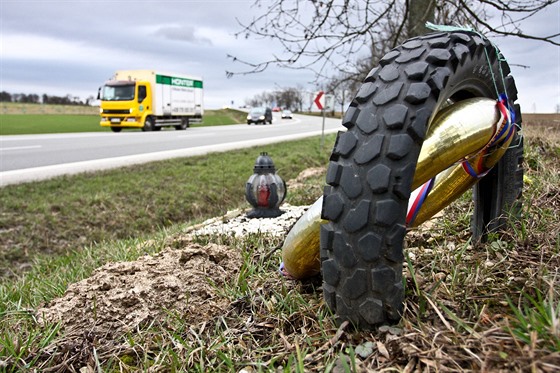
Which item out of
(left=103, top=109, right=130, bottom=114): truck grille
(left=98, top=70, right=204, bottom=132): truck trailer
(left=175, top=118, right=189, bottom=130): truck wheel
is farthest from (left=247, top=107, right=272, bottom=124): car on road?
(left=103, top=109, right=130, bottom=114): truck grille

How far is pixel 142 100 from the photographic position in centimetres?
2591

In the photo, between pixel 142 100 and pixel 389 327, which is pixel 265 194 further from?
pixel 142 100

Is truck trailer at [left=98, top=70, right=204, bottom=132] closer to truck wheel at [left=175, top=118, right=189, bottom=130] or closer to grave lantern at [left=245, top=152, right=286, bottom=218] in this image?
truck wheel at [left=175, top=118, right=189, bottom=130]

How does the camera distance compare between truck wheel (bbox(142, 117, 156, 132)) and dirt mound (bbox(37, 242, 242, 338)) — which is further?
truck wheel (bbox(142, 117, 156, 132))

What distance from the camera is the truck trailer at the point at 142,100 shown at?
2569 cm

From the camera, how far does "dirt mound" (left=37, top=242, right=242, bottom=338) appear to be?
190cm

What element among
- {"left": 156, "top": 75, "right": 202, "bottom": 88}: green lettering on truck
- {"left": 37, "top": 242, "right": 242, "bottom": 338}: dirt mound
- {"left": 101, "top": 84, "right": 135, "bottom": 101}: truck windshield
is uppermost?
{"left": 156, "top": 75, "right": 202, "bottom": 88}: green lettering on truck

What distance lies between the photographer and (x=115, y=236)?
5.96m

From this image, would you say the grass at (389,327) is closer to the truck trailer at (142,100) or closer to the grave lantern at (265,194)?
the grave lantern at (265,194)

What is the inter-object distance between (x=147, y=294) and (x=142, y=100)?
25.4 meters

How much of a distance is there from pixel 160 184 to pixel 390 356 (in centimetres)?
717

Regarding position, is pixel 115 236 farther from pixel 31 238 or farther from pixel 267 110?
pixel 267 110

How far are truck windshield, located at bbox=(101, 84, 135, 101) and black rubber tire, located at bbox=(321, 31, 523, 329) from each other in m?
25.9

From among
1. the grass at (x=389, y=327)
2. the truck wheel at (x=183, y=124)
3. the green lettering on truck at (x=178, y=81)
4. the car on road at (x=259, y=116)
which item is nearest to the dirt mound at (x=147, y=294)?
the grass at (x=389, y=327)
